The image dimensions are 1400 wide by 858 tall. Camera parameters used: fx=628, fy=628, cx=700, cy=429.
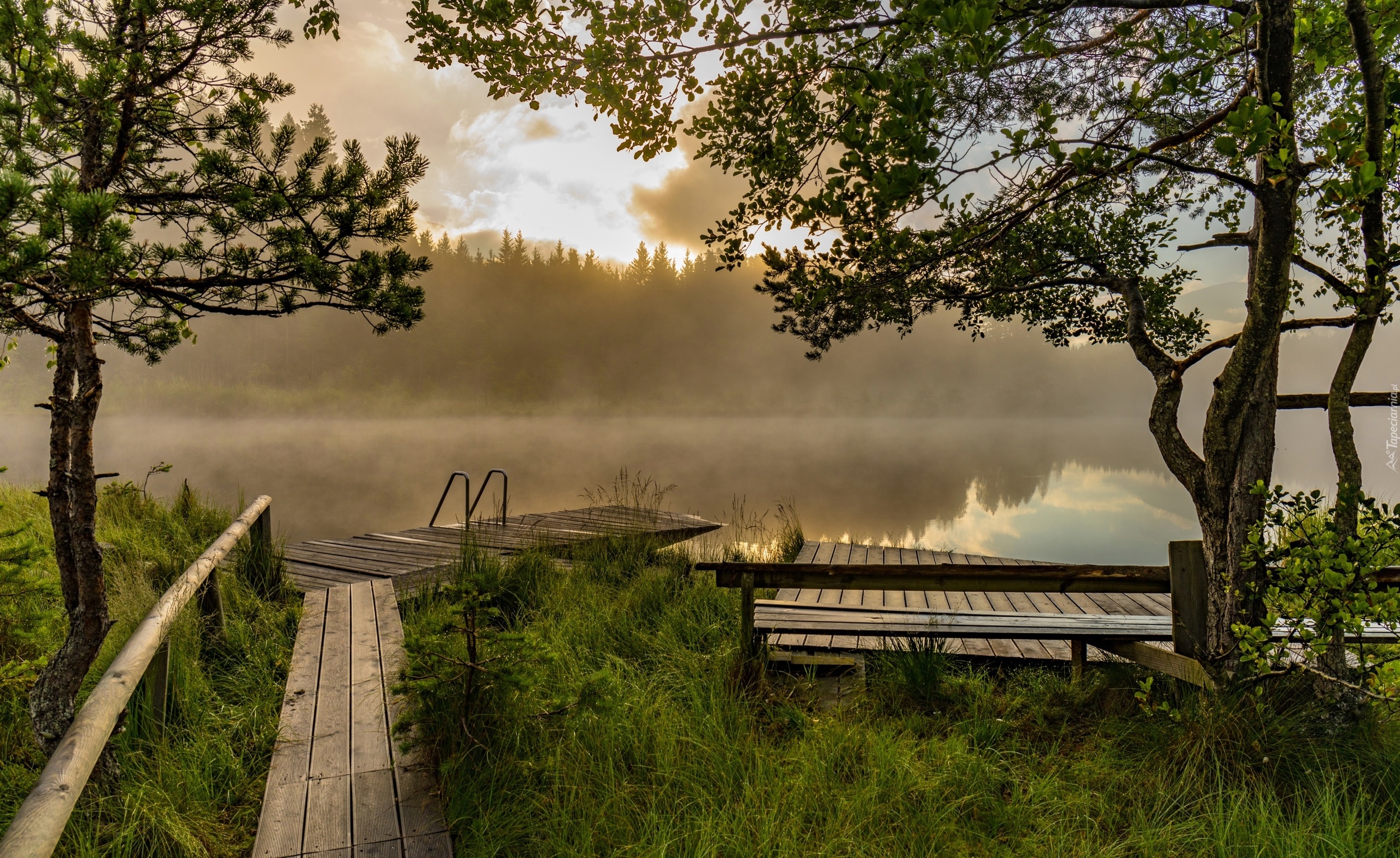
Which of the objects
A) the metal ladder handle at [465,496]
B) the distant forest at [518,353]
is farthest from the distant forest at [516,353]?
the metal ladder handle at [465,496]

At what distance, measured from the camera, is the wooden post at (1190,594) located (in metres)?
3.22

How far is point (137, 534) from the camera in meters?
6.50

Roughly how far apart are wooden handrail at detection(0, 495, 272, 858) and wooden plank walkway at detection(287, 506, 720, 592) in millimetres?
3249

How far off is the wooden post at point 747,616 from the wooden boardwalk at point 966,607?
8cm

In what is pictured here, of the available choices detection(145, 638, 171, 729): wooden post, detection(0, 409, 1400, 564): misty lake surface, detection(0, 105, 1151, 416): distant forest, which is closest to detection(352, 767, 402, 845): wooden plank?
detection(145, 638, 171, 729): wooden post

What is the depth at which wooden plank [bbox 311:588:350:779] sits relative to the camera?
2678mm

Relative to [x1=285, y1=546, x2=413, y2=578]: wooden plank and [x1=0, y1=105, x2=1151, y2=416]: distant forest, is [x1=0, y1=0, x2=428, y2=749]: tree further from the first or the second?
[x1=0, y1=105, x2=1151, y2=416]: distant forest

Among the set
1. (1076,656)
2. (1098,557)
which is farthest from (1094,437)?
(1076,656)

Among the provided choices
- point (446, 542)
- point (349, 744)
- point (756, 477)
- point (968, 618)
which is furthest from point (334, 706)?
point (756, 477)

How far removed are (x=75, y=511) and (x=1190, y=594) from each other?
5.19 metres

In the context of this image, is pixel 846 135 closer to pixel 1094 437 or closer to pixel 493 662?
pixel 493 662

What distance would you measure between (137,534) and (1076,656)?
8557mm

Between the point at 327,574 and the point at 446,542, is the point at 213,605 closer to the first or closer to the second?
the point at 327,574

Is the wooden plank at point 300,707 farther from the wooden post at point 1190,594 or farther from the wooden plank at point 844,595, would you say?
the wooden post at point 1190,594
